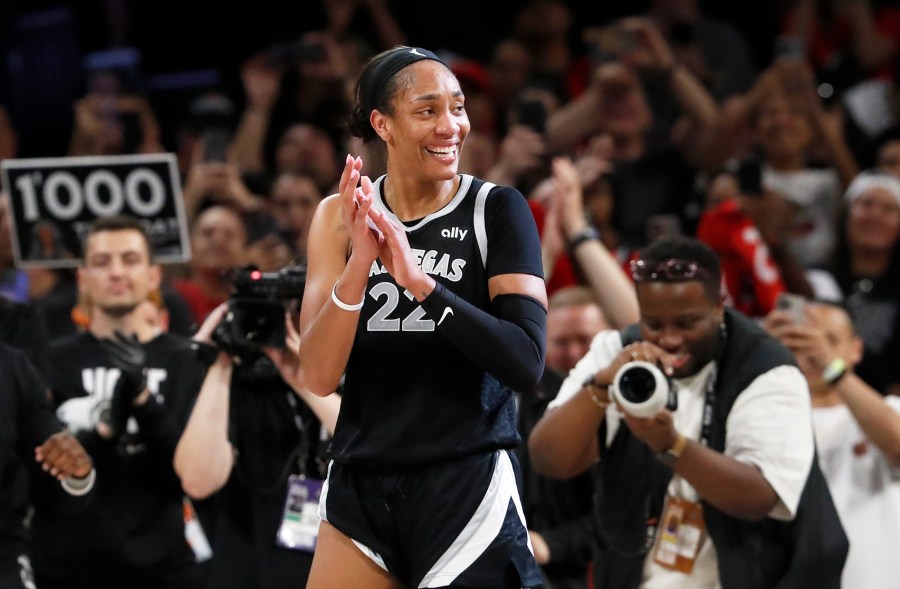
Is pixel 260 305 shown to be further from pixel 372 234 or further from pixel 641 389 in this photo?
pixel 372 234

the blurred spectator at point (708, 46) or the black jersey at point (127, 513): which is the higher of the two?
the blurred spectator at point (708, 46)

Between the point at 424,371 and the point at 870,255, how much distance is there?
4.24 meters

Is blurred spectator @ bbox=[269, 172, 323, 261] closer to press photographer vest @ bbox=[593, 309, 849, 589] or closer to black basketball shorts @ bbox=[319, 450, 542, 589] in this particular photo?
press photographer vest @ bbox=[593, 309, 849, 589]

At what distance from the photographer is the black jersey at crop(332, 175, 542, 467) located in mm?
3209

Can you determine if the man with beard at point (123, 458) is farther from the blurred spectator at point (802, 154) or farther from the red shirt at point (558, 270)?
the blurred spectator at point (802, 154)

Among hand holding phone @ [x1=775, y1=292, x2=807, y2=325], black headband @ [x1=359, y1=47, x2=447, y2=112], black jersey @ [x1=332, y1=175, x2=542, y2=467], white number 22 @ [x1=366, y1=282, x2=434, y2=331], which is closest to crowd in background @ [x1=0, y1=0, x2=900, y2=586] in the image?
hand holding phone @ [x1=775, y1=292, x2=807, y2=325]

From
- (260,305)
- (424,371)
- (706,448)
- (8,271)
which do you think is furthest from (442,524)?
(8,271)

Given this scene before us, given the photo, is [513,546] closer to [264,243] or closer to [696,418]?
[696,418]

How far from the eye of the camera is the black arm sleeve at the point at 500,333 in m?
3.03

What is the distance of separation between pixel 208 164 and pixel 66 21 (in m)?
2.28

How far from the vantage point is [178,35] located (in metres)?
10.5

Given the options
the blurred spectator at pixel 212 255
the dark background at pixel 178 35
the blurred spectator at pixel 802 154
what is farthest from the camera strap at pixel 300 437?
the dark background at pixel 178 35

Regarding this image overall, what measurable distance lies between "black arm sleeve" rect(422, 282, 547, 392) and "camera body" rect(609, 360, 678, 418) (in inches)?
36.3

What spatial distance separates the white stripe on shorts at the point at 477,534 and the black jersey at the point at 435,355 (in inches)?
3.8
